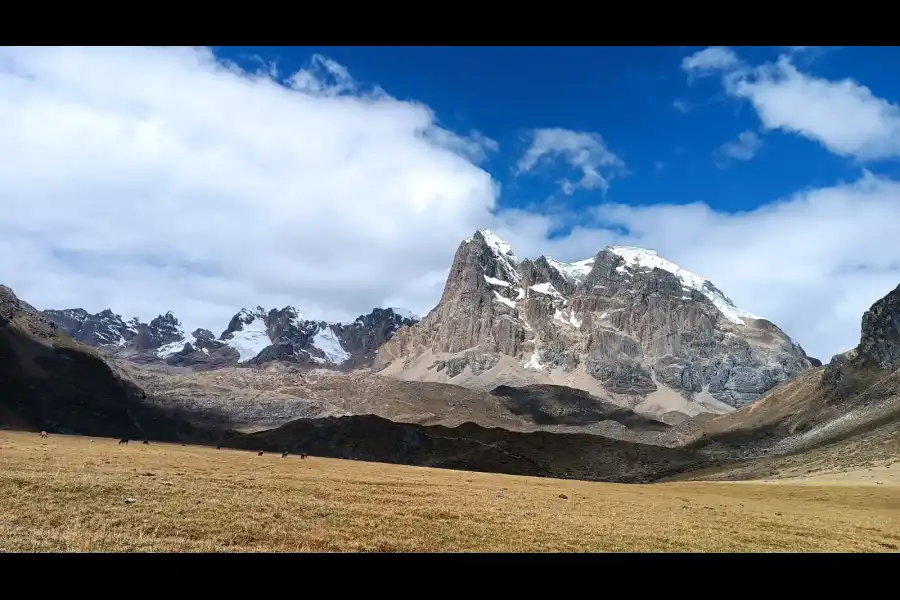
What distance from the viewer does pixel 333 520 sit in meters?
27.1

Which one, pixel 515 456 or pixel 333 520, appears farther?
pixel 515 456

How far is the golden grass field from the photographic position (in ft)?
70.7

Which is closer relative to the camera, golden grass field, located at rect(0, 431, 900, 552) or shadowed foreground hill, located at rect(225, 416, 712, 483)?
golden grass field, located at rect(0, 431, 900, 552)

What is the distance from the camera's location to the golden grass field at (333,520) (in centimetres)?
2156

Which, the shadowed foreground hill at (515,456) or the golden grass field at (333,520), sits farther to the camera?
the shadowed foreground hill at (515,456)

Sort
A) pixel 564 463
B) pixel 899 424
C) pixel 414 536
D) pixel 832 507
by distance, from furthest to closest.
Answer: pixel 564 463 < pixel 899 424 < pixel 832 507 < pixel 414 536

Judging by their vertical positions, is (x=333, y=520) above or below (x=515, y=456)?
above
